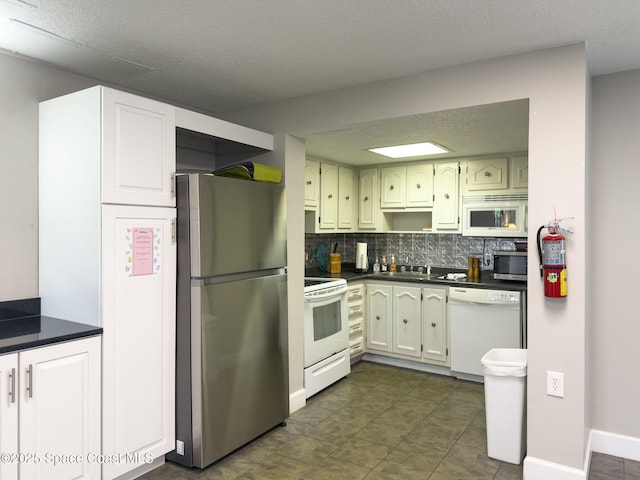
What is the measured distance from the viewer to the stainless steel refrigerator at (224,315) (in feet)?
8.50

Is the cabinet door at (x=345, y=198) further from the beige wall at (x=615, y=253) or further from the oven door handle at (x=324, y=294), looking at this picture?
the beige wall at (x=615, y=253)

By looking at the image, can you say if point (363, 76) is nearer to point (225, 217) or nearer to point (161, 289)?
point (225, 217)

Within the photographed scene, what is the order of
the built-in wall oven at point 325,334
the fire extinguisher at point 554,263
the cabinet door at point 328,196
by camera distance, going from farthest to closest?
the cabinet door at point 328,196, the built-in wall oven at point 325,334, the fire extinguisher at point 554,263

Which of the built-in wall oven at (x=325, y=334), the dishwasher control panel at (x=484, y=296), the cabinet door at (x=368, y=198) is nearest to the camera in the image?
the built-in wall oven at (x=325, y=334)

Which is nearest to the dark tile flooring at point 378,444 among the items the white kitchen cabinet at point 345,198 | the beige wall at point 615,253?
the beige wall at point 615,253

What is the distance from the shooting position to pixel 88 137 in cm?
233

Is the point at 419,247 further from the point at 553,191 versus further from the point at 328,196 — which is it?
the point at 553,191

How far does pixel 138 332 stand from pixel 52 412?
53 cm

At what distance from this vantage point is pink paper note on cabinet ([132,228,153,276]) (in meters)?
2.42

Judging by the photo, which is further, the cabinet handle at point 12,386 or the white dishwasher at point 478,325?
the white dishwasher at point 478,325

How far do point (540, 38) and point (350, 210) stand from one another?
3144 millimetres

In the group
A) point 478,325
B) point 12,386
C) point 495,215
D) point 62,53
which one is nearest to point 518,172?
point 495,215

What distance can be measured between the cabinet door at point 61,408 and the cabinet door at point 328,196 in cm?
291

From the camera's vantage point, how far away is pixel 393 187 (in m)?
A: 5.11
